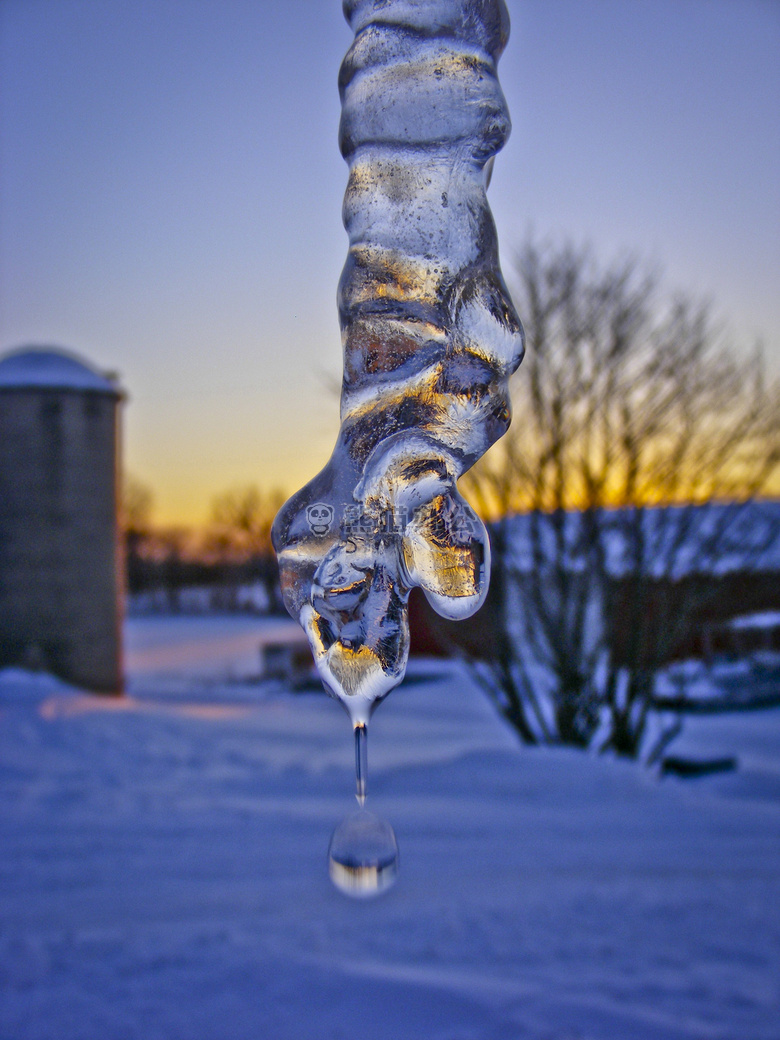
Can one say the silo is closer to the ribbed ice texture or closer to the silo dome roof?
the silo dome roof

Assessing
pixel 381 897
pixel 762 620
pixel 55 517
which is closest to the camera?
pixel 381 897

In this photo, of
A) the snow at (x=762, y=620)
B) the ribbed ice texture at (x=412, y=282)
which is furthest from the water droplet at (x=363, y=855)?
the snow at (x=762, y=620)

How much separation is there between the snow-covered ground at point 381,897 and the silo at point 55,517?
266 centimetres

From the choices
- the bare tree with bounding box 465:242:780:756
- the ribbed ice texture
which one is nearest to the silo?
the bare tree with bounding box 465:242:780:756

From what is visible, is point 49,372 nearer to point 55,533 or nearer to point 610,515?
point 55,533

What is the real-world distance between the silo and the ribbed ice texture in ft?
48.7

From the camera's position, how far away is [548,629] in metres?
9.40

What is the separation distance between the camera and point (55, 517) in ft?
47.5

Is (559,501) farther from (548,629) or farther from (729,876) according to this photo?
(729,876)

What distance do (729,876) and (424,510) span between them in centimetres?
772

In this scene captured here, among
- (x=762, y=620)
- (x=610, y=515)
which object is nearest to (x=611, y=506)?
(x=610, y=515)

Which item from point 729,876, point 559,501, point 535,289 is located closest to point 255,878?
point 729,876

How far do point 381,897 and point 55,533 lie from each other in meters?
9.65

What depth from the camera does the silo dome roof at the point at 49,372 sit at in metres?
14.4
